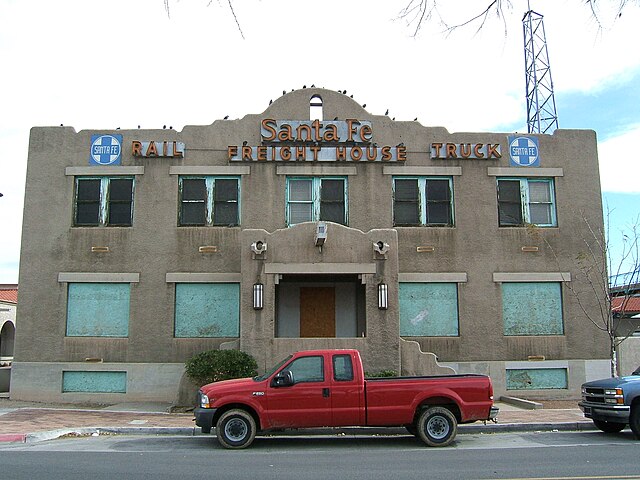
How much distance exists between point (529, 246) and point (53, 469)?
48.2 ft

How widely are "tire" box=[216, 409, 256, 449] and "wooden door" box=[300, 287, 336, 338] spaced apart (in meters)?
7.66

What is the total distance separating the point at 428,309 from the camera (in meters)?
18.9

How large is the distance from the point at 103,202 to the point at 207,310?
15.0 ft

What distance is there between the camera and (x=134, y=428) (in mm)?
13414

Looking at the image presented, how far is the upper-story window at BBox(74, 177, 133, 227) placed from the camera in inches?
760

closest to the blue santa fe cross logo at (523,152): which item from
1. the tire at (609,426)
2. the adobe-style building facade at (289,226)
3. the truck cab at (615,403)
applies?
the adobe-style building facade at (289,226)

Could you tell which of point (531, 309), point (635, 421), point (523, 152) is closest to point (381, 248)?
point (531, 309)

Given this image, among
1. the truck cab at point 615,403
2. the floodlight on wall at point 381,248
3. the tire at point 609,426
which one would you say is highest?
the floodlight on wall at point 381,248

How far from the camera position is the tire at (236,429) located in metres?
11.4

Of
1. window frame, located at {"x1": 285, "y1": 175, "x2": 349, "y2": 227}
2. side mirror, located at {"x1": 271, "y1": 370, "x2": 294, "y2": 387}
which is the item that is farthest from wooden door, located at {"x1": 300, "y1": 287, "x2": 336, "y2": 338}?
side mirror, located at {"x1": 271, "y1": 370, "x2": 294, "y2": 387}

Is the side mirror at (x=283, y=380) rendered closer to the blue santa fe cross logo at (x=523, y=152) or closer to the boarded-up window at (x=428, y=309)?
the boarded-up window at (x=428, y=309)

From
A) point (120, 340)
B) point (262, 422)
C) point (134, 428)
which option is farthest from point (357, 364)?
point (120, 340)

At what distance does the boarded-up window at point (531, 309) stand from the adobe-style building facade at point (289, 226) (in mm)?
42

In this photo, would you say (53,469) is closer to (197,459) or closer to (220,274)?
(197,459)
